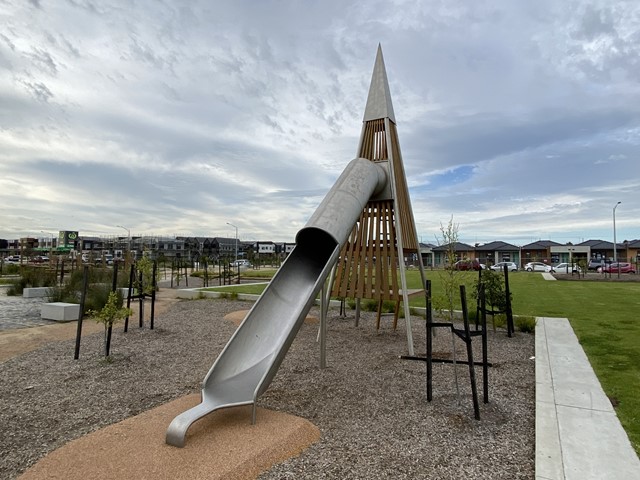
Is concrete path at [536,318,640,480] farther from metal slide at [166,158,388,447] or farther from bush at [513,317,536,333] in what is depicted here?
bush at [513,317,536,333]

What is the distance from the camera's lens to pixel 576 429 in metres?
4.01

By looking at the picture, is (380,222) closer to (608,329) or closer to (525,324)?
(525,324)

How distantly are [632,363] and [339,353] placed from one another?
4.77 meters

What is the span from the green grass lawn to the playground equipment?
1706 millimetres

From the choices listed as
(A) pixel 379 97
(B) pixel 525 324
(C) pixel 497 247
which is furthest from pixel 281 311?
(C) pixel 497 247

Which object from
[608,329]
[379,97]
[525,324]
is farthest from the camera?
[525,324]

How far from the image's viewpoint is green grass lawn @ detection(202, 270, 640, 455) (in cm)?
502

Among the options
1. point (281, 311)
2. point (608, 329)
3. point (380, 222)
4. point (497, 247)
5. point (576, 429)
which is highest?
point (497, 247)

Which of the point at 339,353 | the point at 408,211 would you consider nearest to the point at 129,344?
the point at 339,353

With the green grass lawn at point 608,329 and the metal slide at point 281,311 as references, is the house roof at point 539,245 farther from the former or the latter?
the metal slide at point 281,311

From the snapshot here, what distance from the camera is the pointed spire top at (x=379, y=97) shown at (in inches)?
342

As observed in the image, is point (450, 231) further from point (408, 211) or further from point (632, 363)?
point (632, 363)

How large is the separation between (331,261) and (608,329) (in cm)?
765

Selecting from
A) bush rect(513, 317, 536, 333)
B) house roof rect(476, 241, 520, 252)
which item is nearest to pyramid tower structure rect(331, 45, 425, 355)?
bush rect(513, 317, 536, 333)
